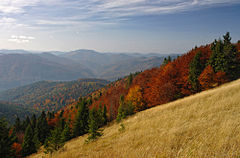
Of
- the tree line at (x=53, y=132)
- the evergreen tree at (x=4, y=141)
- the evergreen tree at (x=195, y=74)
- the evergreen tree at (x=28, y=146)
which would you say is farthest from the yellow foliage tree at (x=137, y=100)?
the evergreen tree at (x=28, y=146)

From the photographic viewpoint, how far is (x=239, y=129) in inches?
221

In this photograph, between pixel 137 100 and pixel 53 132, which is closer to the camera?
pixel 53 132

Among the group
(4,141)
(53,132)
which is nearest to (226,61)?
(53,132)

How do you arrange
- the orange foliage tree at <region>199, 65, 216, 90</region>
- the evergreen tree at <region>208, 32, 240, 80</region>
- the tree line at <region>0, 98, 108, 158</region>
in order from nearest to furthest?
1. the tree line at <region>0, 98, 108, 158</region>
2. the orange foliage tree at <region>199, 65, 216, 90</region>
3. the evergreen tree at <region>208, 32, 240, 80</region>

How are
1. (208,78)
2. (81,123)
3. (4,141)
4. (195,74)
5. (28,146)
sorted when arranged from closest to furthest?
1. (4,141)
2. (208,78)
3. (195,74)
4. (81,123)
5. (28,146)

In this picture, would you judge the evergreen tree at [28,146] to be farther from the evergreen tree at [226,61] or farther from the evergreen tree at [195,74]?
the evergreen tree at [226,61]

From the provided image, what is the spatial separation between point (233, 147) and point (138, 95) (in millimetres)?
45474

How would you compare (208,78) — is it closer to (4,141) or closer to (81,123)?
(81,123)

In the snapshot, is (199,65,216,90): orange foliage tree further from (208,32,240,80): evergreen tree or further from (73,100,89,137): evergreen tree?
(73,100,89,137): evergreen tree

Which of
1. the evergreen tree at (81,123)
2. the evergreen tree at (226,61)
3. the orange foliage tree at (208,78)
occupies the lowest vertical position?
the evergreen tree at (81,123)

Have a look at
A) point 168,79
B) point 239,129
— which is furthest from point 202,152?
point 168,79

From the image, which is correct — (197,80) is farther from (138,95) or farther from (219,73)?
(138,95)

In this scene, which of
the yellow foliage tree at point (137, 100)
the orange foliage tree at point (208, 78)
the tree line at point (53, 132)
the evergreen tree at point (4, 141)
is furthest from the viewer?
the yellow foliage tree at point (137, 100)

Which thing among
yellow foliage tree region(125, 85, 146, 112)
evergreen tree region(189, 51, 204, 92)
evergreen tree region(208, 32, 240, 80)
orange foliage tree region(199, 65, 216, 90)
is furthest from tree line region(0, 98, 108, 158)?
evergreen tree region(208, 32, 240, 80)
